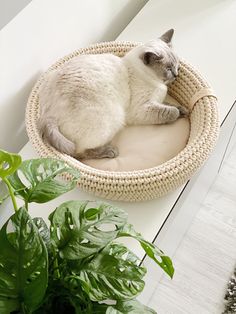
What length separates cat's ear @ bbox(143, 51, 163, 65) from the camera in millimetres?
1211

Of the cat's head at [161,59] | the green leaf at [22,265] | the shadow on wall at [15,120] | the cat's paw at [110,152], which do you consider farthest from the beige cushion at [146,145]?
the green leaf at [22,265]

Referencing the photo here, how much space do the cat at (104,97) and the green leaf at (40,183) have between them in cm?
32

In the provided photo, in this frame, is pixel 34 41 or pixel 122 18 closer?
pixel 34 41

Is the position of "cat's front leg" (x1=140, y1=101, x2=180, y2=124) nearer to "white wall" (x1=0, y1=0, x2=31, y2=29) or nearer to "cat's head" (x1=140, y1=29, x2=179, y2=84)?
"cat's head" (x1=140, y1=29, x2=179, y2=84)

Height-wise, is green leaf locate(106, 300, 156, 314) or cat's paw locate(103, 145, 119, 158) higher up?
green leaf locate(106, 300, 156, 314)

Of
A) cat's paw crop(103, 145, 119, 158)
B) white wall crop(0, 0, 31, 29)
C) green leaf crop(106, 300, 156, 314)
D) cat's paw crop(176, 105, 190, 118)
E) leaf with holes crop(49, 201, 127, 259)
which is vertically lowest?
cat's paw crop(176, 105, 190, 118)

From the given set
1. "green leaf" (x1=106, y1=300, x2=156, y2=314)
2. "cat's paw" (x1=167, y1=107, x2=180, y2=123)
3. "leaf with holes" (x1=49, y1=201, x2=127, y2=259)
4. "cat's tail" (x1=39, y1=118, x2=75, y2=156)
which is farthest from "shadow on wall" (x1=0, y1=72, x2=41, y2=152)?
"green leaf" (x1=106, y1=300, x2=156, y2=314)

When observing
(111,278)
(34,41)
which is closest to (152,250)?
(111,278)

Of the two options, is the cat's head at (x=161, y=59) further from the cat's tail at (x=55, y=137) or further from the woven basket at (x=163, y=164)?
the cat's tail at (x=55, y=137)

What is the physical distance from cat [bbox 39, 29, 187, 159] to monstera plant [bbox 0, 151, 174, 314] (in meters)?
0.34

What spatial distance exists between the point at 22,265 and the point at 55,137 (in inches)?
18.6

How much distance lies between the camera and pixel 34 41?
4.04 feet

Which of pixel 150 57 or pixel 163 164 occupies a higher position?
pixel 150 57

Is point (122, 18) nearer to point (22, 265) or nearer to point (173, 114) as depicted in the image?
point (173, 114)
